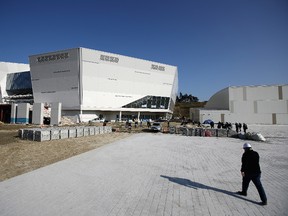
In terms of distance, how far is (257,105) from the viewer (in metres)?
50.1

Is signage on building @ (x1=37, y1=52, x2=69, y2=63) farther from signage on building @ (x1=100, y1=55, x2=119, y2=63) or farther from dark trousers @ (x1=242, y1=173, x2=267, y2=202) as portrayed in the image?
dark trousers @ (x1=242, y1=173, x2=267, y2=202)

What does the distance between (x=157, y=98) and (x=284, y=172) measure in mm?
54324

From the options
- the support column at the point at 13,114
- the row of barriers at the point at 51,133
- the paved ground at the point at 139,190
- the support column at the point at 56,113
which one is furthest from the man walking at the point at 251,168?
A: the support column at the point at 13,114

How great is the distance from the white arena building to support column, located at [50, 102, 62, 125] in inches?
223

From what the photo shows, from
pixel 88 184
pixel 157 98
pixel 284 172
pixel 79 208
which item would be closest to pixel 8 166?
pixel 88 184

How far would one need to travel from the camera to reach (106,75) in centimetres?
5341

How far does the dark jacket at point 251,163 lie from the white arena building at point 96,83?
4888cm

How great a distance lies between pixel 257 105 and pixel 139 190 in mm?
52301

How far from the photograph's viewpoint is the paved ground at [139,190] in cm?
504

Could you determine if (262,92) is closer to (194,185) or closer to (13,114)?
(194,185)

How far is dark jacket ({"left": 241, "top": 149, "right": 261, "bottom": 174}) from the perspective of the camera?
5609 mm

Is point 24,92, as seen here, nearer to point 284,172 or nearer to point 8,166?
point 8,166

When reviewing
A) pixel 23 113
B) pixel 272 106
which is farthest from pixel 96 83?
pixel 272 106

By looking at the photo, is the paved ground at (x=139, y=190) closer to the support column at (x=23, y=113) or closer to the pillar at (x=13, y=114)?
the support column at (x=23, y=113)
